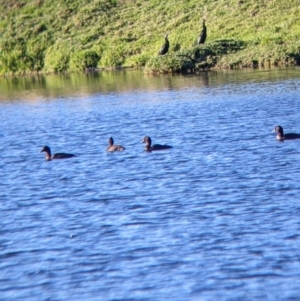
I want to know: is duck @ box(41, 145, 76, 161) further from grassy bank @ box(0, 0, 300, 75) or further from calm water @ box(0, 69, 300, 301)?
grassy bank @ box(0, 0, 300, 75)

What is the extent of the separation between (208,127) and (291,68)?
51.1 ft

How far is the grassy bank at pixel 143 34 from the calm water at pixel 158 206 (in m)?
13.6

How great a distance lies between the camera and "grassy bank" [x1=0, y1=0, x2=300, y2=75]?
43.5 metres

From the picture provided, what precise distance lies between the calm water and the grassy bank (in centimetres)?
1355

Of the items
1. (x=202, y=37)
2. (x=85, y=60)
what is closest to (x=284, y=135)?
(x=202, y=37)

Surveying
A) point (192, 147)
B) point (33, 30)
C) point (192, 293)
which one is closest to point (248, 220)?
point (192, 293)

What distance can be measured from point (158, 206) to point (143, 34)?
38340 millimetres

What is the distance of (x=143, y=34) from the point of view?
53.2 meters

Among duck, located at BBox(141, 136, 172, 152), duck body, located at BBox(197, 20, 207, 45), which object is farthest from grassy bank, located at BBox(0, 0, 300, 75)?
duck, located at BBox(141, 136, 172, 152)

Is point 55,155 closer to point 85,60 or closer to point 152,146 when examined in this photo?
point 152,146

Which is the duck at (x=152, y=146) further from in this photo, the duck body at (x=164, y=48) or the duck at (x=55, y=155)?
the duck body at (x=164, y=48)

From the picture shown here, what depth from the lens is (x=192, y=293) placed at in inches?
446

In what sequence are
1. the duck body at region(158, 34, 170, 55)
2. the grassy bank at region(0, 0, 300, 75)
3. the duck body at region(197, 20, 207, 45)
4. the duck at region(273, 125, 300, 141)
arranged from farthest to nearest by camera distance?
the duck body at region(197, 20, 207, 45) → the duck body at region(158, 34, 170, 55) → the grassy bank at region(0, 0, 300, 75) → the duck at region(273, 125, 300, 141)

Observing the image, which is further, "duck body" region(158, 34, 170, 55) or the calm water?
"duck body" region(158, 34, 170, 55)
